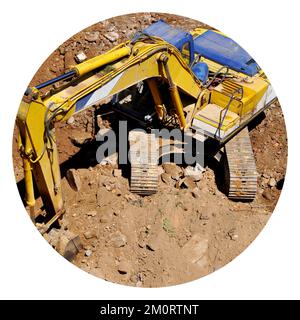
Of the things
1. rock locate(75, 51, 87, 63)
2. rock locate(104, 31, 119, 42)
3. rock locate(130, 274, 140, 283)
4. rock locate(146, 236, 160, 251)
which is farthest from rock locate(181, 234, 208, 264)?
rock locate(104, 31, 119, 42)

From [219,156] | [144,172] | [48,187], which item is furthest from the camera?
[219,156]

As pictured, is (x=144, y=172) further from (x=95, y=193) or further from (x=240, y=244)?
(x=240, y=244)

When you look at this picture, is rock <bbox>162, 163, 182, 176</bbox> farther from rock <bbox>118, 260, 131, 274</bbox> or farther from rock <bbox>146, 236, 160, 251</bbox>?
rock <bbox>118, 260, 131, 274</bbox>

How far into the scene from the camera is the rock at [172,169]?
1321 cm

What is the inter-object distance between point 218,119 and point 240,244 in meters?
2.85

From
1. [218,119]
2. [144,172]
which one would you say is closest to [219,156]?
[218,119]

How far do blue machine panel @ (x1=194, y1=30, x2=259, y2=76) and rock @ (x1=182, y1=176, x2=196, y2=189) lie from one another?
9.82 ft

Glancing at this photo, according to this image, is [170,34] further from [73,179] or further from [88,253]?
[88,253]

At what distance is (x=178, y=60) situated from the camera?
470 inches

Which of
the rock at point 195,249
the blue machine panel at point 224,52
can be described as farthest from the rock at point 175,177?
the blue machine panel at point 224,52

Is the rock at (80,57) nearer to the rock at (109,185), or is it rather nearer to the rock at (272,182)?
the rock at (109,185)

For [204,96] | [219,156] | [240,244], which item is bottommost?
[240,244]

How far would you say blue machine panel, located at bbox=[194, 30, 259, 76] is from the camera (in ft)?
47.0

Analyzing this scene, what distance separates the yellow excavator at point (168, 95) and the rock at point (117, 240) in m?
1.15
